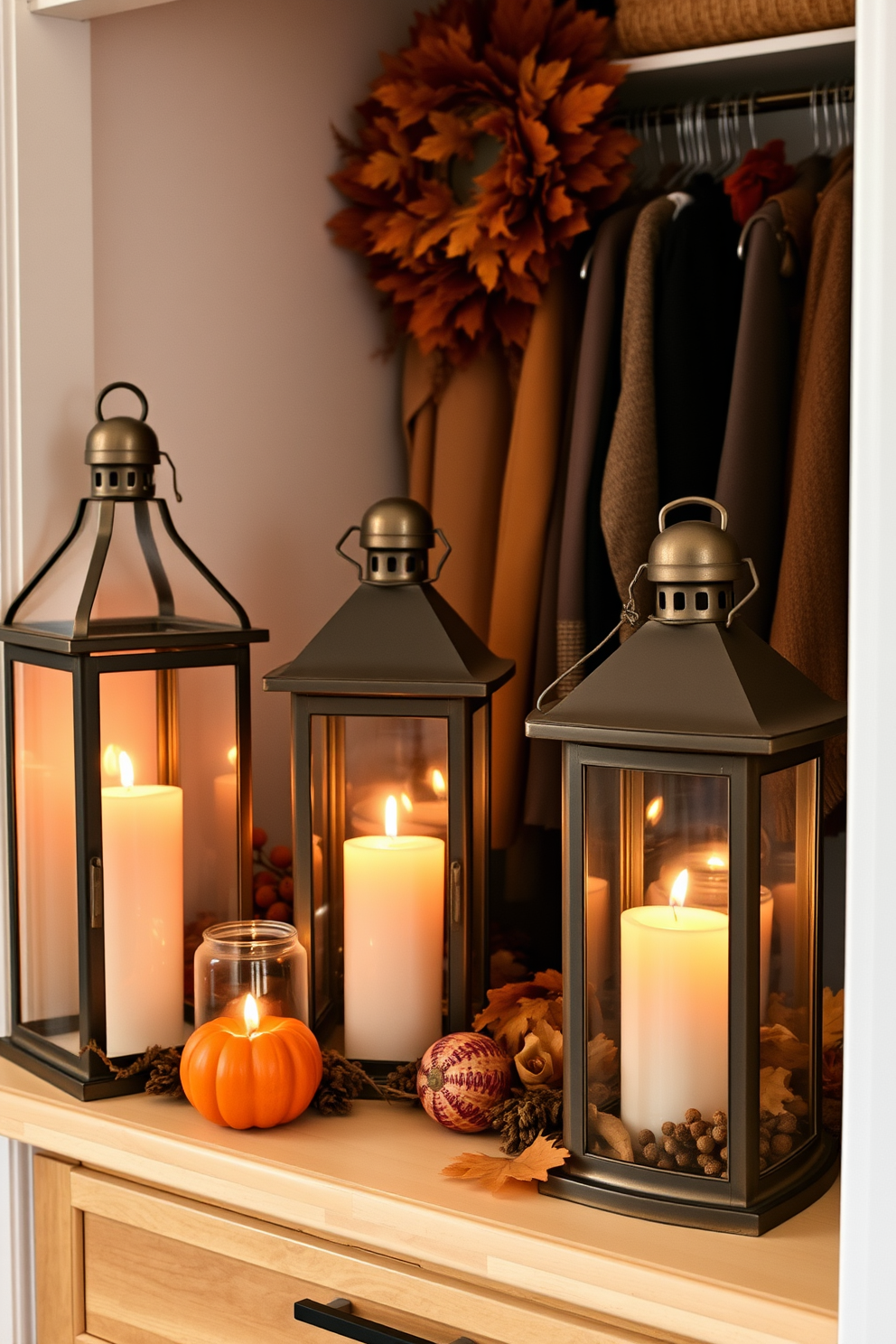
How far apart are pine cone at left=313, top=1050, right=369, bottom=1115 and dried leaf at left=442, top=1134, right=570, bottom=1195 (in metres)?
0.14

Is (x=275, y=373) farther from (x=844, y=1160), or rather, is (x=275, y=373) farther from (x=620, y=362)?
(x=844, y=1160)

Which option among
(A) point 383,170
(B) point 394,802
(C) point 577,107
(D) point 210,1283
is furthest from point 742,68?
(D) point 210,1283

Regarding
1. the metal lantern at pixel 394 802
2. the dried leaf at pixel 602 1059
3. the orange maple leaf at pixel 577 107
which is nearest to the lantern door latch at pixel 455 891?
the metal lantern at pixel 394 802

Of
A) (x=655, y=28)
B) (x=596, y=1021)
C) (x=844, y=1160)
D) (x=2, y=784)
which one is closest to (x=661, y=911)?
(x=596, y=1021)

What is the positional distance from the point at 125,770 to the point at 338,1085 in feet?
1.14

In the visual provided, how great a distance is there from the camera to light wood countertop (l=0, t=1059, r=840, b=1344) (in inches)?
33.9

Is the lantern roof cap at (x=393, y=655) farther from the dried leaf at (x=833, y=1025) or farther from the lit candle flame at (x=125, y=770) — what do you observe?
the dried leaf at (x=833, y=1025)

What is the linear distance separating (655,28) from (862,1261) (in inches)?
50.1

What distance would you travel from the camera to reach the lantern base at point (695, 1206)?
92 cm

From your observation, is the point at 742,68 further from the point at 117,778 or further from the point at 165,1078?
the point at 165,1078

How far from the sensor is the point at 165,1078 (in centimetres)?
118

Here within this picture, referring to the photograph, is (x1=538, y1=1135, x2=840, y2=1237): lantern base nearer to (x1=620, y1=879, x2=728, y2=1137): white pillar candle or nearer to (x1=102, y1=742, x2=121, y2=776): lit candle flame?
(x1=620, y1=879, x2=728, y2=1137): white pillar candle

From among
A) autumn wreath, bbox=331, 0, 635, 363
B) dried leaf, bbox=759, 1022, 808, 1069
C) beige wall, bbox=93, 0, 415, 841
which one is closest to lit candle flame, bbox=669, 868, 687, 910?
dried leaf, bbox=759, 1022, 808, 1069

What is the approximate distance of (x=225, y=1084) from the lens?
1.09 m
